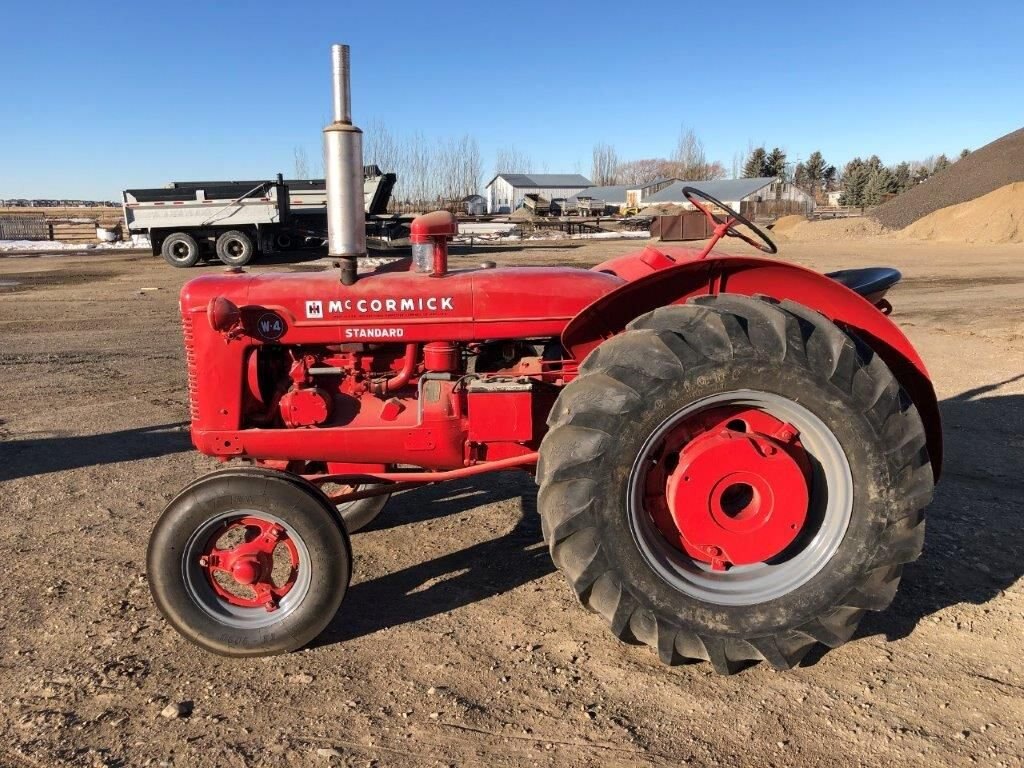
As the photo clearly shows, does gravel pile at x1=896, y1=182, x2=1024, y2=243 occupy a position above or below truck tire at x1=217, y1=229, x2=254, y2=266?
above

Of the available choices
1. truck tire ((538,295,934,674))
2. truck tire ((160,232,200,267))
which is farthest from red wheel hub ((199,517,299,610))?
truck tire ((160,232,200,267))

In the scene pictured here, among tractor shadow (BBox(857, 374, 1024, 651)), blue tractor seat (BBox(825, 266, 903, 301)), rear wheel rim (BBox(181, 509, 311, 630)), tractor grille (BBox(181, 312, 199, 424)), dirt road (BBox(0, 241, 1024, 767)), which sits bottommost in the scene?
dirt road (BBox(0, 241, 1024, 767))

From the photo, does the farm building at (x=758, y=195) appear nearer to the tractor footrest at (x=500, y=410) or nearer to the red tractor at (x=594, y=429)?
the red tractor at (x=594, y=429)

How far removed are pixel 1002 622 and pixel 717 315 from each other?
1844 millimetres

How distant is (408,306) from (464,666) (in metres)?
1.43

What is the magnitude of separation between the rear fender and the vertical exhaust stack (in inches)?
37.5

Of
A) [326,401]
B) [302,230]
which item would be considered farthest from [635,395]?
[302,230]

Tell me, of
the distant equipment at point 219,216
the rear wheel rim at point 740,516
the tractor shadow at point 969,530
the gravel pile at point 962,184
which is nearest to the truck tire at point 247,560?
the rear wheel rim at point 740,516

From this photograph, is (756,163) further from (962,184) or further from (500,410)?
(500,410)

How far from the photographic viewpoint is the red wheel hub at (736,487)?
2.81 meters

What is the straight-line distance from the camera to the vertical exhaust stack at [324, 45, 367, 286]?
9.55 ft

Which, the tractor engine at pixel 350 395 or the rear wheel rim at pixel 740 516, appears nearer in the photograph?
the rear wheel rim at pixel 740 516

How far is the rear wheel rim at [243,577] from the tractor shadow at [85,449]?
276 cm

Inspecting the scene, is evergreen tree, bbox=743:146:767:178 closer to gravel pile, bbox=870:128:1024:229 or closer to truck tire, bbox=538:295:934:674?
gravel pile, bbox=870:128:1024:229
